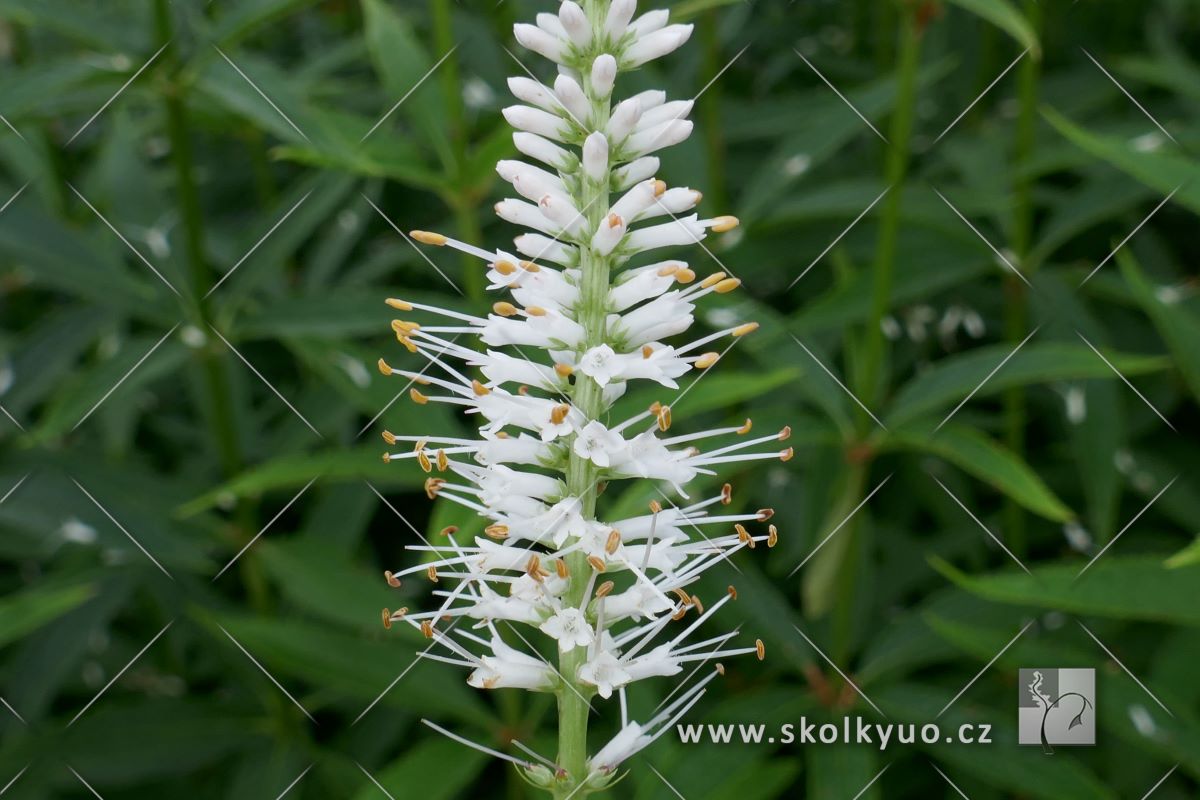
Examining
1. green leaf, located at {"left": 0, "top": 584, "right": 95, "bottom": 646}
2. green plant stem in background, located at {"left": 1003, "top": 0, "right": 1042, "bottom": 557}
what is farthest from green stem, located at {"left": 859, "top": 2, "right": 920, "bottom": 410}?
green leaf, located at {"left": 0, "top": 584, "right": 95, "bottom": 646}

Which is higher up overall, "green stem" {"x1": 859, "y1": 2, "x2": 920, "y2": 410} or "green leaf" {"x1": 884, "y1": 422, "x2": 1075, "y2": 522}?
"green stem" {"x1": 859, "y1": 2, "x2": 920, "y2": 410}

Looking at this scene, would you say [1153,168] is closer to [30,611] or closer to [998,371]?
[998,371]

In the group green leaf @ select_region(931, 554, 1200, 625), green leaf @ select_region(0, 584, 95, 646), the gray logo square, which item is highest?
green leaf @ select_region(931, 554, 1200, 625)

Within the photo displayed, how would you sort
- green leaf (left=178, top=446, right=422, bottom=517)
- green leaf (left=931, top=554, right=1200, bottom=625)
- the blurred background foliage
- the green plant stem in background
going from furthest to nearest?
the green plant stem in background < the blurred background foliage < green leaf (left=178, top=446, right=422, bottom=517) < green leaf (left=931, top=554, right=1200, bottom=625)

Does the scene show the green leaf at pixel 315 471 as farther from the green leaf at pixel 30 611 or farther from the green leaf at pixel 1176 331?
the green leaf at pixel 1176 331

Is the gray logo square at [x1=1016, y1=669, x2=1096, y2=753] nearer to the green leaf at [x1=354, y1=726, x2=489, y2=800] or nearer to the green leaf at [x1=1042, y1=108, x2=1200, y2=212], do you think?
the green leaf at [x1=1042, y1=108, x2=1200, y2=212]

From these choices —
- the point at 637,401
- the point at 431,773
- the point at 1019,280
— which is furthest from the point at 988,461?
the point at 431,773
